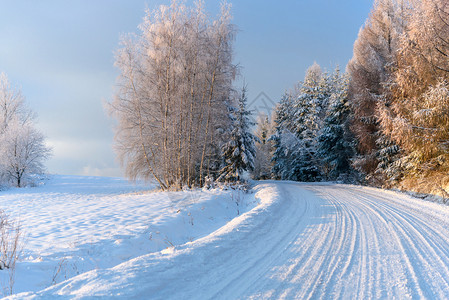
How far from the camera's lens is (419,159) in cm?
1095

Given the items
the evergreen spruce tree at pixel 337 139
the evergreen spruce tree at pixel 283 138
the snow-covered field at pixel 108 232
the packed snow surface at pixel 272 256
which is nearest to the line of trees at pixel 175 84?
the snow-covered field at pixel 108 232

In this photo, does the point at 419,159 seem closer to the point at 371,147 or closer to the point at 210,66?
the point at 371,147

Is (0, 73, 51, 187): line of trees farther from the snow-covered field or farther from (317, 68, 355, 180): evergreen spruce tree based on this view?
(317, 68, 355, 180): evergreen spruce tree

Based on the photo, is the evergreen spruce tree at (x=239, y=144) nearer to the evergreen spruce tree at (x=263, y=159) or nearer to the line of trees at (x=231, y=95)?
the line of trees at (x=231, y=95)

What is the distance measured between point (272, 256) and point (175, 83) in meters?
10.5

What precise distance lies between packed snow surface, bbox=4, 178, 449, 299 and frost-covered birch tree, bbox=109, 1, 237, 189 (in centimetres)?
593

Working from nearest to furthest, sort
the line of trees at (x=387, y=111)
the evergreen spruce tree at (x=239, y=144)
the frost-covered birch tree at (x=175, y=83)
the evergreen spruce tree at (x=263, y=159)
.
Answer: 1. the line of trees at (x=387, y=111)
2. the frost-covered birch tree at (x=175, y=83)
3. the evergreen spruce tree at (x=239, y=144)
4. the evergreen spruce tree at (x=263, y=159)

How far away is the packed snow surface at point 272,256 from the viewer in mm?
2500

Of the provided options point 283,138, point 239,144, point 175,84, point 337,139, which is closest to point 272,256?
point 175,84

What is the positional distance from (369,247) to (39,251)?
6.09 metres

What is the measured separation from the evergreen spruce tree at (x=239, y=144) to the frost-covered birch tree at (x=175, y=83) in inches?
241

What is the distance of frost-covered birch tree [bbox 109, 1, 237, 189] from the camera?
1156 centimetres

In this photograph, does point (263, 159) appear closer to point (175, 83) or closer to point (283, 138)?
point (283, 138)

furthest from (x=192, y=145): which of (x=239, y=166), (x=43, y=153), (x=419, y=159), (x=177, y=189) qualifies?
(x=43, y=153)
